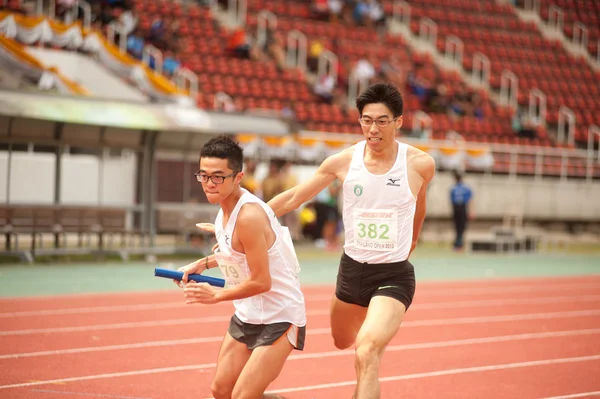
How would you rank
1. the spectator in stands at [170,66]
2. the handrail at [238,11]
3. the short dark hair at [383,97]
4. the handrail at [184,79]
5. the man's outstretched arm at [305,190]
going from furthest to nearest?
1. the handrail at [238,11]
2. the spectator in stands at [170,66]
3. the handrail at [184,79]
4. the man's outstretched arm at [305,190]
5. the short dark hair at [383,97]

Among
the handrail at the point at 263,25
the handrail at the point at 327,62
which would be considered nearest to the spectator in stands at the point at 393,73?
the handrail at the point at 327,62

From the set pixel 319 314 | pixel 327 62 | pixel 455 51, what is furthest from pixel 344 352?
pixel 455 51

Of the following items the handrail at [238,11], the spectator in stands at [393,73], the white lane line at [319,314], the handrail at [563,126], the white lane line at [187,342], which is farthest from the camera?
the handrail at [563,126]

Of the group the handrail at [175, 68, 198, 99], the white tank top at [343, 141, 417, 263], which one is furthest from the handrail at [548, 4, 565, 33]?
the white tank top at [343, 141, 417, 263]

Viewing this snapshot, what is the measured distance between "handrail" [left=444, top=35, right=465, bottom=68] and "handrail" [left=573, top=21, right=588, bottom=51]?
274 inches

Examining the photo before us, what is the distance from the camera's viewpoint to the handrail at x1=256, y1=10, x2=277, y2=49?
28906 mm

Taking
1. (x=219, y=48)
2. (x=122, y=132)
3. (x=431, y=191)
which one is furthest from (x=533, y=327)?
(x=219, y=48)

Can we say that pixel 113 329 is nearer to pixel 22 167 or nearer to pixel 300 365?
pixel 300 365

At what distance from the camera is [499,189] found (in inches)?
1018

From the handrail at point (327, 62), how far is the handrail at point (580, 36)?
14245 millimetres

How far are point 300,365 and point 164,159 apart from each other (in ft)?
39.6

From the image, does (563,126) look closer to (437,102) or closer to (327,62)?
(437,102)

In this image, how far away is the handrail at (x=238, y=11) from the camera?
2942 centimetres

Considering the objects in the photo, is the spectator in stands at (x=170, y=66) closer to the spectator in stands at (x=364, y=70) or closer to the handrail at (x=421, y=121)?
the spectator in stands at (x=364, y=70)
